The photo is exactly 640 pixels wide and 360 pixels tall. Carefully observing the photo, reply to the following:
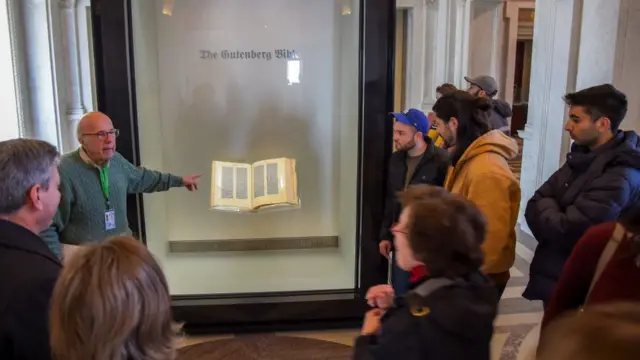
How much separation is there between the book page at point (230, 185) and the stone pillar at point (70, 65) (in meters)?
4.01

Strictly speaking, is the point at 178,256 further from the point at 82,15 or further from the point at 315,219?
the point at 82,15

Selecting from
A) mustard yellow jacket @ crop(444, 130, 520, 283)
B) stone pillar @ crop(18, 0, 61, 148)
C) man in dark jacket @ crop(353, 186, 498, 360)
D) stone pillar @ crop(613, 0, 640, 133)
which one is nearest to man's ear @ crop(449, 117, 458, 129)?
mustard yellow jacket @ crop(444, 130, 520, 283)

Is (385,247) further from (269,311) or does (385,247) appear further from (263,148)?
(263,148)

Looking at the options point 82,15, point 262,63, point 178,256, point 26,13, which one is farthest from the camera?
point 82,15

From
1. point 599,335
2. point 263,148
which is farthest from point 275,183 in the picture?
point 599,335

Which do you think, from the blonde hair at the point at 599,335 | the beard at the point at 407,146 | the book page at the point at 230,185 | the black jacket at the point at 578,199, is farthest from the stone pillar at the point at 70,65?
the blonde hair at the point at 599,335

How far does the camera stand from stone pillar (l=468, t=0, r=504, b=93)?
25.9 ft

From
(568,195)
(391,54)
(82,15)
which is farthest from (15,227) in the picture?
(82,15)

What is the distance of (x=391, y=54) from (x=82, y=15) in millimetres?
5438

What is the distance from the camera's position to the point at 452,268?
151 cm

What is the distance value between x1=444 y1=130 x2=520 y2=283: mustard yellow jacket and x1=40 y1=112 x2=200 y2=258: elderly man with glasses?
1.60 m

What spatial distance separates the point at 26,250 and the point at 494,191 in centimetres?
172

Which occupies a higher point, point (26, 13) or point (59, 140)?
point (26, 13)

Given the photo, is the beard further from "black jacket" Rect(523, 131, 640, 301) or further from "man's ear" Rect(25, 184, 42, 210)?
"man's ear" Rect(25, 184, 42, 210)
